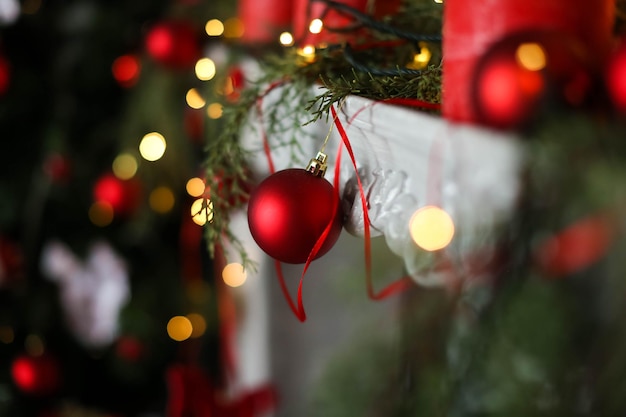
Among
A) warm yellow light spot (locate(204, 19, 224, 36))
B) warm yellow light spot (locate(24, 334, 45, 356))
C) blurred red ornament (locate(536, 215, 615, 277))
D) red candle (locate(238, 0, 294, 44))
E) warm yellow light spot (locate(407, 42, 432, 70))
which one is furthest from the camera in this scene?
warm yellow light spot (locate(24, 334, 45, 356))

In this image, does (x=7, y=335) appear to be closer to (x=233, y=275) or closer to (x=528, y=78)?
(x=233, y=275)

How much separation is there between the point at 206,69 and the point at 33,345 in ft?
1.93

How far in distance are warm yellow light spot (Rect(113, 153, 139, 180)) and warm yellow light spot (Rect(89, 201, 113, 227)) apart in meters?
0.08

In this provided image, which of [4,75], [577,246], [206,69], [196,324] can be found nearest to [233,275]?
[196,324]

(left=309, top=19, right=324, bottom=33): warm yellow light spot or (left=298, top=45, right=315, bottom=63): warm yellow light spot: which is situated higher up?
(left=309, top=19, right=324, bottom=33): warm yellow light spot

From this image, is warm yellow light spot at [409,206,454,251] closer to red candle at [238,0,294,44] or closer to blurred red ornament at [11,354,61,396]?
red candle at [238,0,294,44]

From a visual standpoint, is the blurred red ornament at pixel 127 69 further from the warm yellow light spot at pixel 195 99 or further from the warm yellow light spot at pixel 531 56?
the warm yellow light spot at pixel 531 56

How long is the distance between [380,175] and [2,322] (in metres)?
0.88

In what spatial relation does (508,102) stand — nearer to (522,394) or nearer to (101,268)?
(522,394)

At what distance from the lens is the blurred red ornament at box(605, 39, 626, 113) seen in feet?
1.19

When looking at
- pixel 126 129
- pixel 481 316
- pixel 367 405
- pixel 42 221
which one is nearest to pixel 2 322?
pixel 42 221

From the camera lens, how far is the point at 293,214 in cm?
45

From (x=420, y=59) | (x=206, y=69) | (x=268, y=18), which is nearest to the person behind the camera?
(x=420, y=59)

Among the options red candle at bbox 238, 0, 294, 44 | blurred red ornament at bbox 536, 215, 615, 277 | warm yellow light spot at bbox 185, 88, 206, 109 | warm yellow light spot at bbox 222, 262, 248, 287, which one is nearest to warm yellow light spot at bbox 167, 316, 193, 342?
warm yellow light spot at bbox 222, 262, 248, 287
